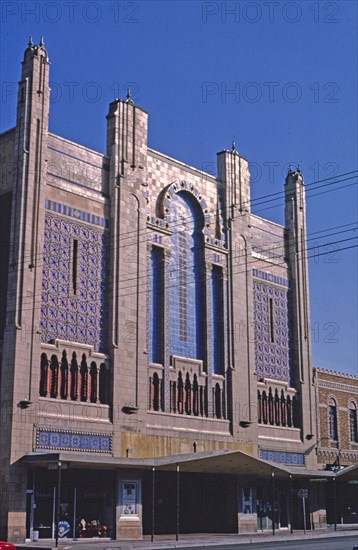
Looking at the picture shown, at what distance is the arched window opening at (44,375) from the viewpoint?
35.3 metres

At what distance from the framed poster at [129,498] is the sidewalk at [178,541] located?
4.61ft

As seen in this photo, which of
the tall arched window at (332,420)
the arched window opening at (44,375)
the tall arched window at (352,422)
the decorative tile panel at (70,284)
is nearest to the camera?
the arched window opening at (44,375)

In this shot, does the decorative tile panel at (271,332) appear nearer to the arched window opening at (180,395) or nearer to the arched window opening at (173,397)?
the arched window opening at (180,395)

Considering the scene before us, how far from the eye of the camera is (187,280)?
44094 millimetres

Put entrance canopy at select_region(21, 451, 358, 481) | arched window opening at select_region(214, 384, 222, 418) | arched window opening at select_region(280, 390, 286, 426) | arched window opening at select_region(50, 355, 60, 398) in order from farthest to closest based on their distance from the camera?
arched window opening at select_region(280, 390, 286, 426), arched window opening at select_region(214, 384, 222, 418), arched window opening at select_region(50, 355, 60, 398), entrance canopy at select_region(21, 451, 358, 481)

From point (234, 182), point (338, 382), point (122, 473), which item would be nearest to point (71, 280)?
point (122, 473)

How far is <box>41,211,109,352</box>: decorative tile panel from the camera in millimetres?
36500

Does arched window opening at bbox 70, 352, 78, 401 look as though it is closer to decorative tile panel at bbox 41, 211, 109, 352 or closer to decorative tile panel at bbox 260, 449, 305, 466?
decorative tile panel at bbox 41, 211, 109, 352

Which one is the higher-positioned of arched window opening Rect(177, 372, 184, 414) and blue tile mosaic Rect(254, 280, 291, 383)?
blue tile mosaic Rect(254, 280, 291, 383)

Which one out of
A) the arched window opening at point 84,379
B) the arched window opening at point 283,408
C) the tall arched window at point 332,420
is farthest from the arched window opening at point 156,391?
the tall arched window at point 332,420

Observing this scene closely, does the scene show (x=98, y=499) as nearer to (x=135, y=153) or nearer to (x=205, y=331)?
(x=205, y=331)

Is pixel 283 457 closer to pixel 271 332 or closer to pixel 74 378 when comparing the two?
pixel 271 332

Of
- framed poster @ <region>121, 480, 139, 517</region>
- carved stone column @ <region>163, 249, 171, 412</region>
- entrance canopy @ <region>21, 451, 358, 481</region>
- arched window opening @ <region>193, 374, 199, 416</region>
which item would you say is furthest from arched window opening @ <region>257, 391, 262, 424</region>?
framed poster @ <region>121, 480, 139, 517</region>

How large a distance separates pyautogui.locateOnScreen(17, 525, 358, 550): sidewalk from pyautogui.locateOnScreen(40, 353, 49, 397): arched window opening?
19.9 ft
